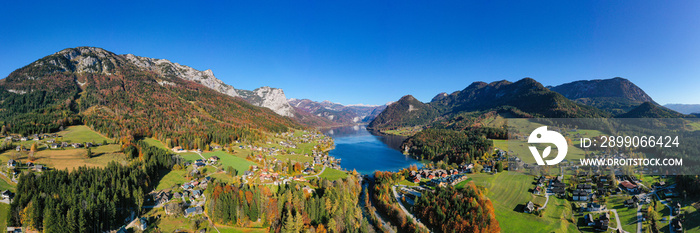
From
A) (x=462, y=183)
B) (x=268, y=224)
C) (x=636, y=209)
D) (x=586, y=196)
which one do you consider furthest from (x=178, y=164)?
(x=636, y=209)

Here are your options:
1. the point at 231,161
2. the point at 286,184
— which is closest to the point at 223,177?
the point at 231,161

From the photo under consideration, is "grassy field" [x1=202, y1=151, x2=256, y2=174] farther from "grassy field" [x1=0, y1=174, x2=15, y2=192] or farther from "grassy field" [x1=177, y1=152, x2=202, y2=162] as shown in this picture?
"grassy field" [x1=0, y1=174, x2=15, y2=192]

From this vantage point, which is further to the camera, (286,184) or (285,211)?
(286,184)

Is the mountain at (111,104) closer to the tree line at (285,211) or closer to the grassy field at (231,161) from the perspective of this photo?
the grassy field at (231,161)

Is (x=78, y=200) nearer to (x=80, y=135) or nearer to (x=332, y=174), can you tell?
(x=332, y=174)

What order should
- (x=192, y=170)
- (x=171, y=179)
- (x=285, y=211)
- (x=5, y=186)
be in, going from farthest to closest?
1. (x=192, y=170)
2. (x=171, y=179)
3. (x=285, y=211)
4. (x=5, y=186)

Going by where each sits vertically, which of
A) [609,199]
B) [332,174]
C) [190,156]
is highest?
[190,156]

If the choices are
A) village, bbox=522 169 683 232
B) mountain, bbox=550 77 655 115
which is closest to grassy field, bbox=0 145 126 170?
village, bbox=522 169 683 232

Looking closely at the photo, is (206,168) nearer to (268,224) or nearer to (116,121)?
(268,224)
